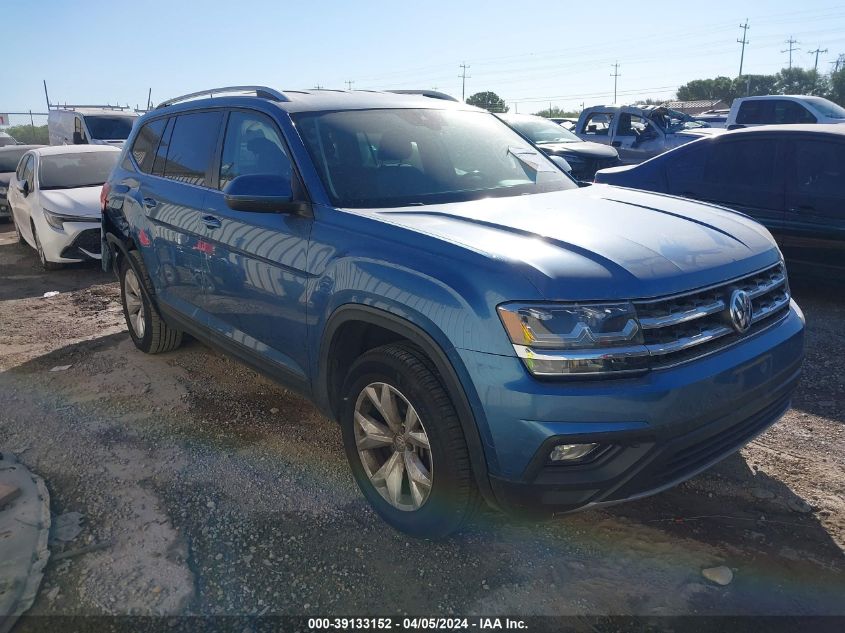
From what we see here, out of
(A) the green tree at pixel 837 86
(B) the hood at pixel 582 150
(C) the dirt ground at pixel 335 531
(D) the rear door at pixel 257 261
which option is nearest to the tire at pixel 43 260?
(C) the dirt ground at pixel 335 531

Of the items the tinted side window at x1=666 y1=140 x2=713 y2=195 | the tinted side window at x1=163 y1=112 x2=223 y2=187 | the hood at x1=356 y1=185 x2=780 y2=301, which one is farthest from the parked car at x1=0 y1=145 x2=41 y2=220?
the hood at x1=356 y1=185 x2=780 y2=301

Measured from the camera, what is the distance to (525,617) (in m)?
2.55

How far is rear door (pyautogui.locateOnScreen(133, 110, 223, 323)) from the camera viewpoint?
13.6 ft

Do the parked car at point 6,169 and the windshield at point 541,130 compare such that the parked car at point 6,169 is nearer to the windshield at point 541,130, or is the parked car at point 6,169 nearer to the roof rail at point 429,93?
the windshield at point 541,130

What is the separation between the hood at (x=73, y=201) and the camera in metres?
8.47

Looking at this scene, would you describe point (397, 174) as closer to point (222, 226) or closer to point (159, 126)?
point (222, 226)

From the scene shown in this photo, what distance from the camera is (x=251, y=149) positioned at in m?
3.81

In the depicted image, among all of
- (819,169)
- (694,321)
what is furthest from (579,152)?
(694,321)

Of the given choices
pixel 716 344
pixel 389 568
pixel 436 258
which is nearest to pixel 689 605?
pixel 716 344

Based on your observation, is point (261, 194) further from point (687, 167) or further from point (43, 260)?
point (43, 260)

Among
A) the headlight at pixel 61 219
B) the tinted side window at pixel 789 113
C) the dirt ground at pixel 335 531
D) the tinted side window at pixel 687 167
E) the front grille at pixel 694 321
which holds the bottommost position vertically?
the dirt ground at pixel 335 531

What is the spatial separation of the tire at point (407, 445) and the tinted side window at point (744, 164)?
4723 millimetres

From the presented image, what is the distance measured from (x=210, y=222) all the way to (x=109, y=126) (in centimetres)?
1326

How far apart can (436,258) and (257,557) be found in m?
1.45
